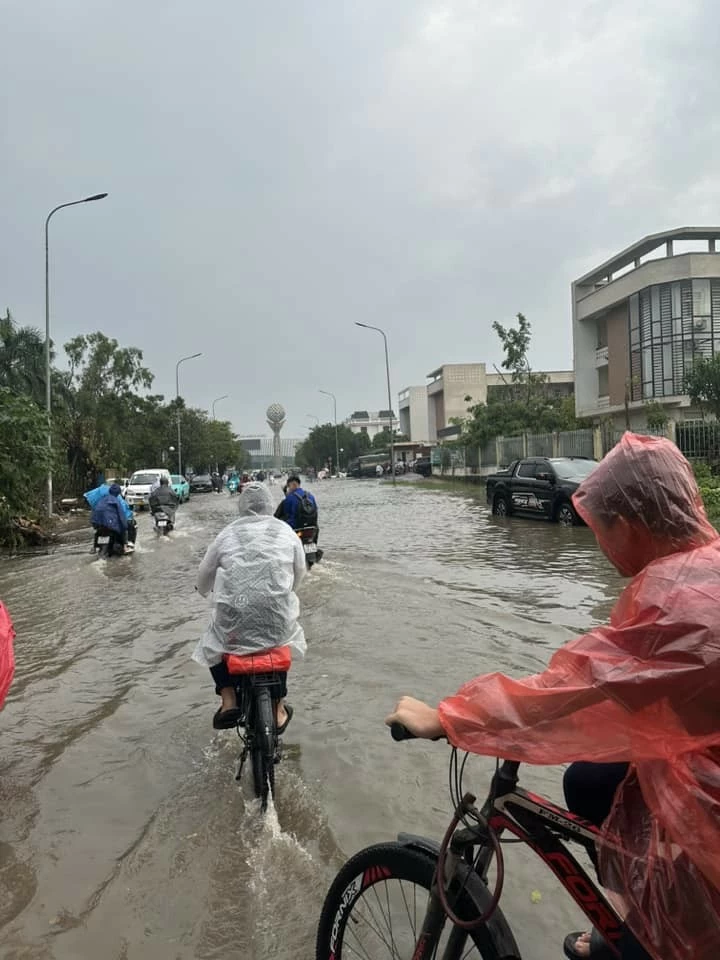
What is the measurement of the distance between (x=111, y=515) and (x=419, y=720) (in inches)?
518

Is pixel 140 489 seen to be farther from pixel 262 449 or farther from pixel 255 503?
pixel 262 449

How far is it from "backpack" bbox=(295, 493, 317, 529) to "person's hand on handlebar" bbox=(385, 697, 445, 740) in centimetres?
866

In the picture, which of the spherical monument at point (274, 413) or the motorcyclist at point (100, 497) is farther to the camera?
the spherical monument at point (274, 413)

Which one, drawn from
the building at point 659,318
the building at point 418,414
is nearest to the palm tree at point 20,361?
the building at point 659,318

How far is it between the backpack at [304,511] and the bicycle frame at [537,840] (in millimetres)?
8715

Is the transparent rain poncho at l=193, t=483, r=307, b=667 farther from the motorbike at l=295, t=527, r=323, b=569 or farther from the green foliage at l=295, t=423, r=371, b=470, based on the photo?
the green foliage at l=295, t=423, r=371, b=470

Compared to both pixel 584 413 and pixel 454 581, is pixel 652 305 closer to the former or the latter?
pixel 584 413

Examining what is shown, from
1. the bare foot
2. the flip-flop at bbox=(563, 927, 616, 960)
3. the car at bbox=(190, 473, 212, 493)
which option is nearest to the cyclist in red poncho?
the flip-flop at bbox=(563, 927, 616, 960)

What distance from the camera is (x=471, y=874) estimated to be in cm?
192

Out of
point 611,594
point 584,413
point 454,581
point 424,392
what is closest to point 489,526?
point 454,581

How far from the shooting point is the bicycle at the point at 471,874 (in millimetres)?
1827

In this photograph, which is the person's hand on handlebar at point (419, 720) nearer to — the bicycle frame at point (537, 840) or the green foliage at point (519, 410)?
A: the bicycle frame at point (537, 840)

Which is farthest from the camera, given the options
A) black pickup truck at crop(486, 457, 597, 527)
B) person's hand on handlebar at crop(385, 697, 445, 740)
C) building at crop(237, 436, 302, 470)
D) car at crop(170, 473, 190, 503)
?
building at crop(237, 436, 302, 470)

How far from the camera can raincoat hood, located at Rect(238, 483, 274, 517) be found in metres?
4.60
